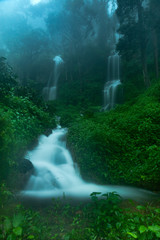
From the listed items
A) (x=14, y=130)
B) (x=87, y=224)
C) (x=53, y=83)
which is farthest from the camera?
(x=53, y=83)

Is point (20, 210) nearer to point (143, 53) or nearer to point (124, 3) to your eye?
point (143, 53)

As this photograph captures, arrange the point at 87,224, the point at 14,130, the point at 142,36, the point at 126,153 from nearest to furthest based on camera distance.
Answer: the point at 87,224, the point at 14,130, the point at 126,153, the point at 142,36

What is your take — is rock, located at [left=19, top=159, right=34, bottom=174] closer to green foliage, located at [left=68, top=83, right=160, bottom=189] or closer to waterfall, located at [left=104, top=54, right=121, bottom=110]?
green foliage, located at [left=68, top=83, right=160, bottom=189]

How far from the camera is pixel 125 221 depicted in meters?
2.73

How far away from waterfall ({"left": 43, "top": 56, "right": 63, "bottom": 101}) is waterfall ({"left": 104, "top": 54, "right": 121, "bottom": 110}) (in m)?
11.1

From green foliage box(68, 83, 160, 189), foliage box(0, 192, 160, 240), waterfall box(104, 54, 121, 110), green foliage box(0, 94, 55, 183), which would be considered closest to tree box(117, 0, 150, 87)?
waterfall box(104, 54, 121, 110)

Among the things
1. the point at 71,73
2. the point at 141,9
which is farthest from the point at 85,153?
the point at 71,73

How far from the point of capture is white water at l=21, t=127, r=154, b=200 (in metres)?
4.71

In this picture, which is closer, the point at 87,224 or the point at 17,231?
the point at 17,231

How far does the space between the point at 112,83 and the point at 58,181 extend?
854 inches

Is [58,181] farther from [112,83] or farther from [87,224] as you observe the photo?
[112,83]

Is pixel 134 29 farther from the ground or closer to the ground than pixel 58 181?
farther from the ground

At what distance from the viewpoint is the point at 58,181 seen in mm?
5605

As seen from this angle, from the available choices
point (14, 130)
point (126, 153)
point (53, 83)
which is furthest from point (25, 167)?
point (53, 83)
